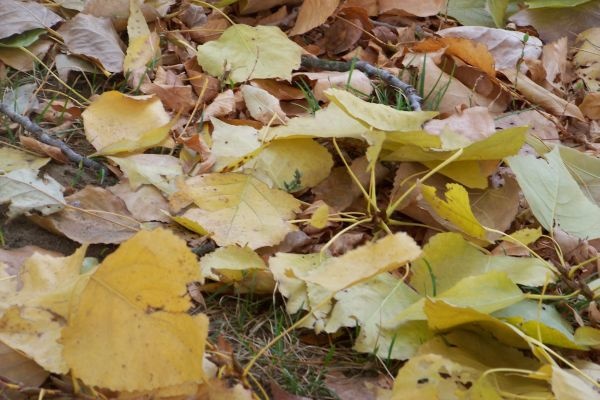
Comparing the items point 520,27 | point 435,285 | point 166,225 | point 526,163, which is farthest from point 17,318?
point 520,27

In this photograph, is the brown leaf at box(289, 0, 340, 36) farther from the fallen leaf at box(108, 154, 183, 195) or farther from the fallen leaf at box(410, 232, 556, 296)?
the fallen leaf at box(410, 232, 556, 296)

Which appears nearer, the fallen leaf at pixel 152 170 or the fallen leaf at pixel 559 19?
the fallen leaf at pixel 152 170

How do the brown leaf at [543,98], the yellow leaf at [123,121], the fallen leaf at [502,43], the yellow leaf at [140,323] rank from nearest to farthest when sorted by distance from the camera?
the yellow leaf at [140,323] < the yellow leaf at [123,121] < the brown leaf at [543,98] < the fallen leaf at [502,43]

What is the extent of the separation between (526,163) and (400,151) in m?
0.20

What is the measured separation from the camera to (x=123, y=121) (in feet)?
4.42

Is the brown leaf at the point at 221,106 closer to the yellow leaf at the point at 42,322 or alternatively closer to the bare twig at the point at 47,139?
the bare twig at the point at 47,139

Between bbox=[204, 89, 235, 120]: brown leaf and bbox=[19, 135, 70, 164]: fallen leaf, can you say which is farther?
bbox=[204, 89, 235, 120]: brown leaf

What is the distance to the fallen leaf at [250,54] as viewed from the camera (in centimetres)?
153

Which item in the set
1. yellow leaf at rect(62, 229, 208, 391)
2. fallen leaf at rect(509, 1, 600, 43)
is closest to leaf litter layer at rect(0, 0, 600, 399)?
yellow leaf at rect(62, 229, 208, 391)

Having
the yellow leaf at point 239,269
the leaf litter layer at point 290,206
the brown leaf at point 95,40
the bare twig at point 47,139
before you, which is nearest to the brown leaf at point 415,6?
the leaf litter layer at point 290,206

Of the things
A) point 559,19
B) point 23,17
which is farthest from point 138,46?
point 559,19

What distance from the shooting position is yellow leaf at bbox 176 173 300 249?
1143mm

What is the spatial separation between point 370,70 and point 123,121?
54cm

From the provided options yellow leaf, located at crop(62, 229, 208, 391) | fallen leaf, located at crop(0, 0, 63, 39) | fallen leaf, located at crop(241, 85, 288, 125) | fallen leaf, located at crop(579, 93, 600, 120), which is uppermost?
yellow leaf, located at crop(62, 229, 208, 391)
